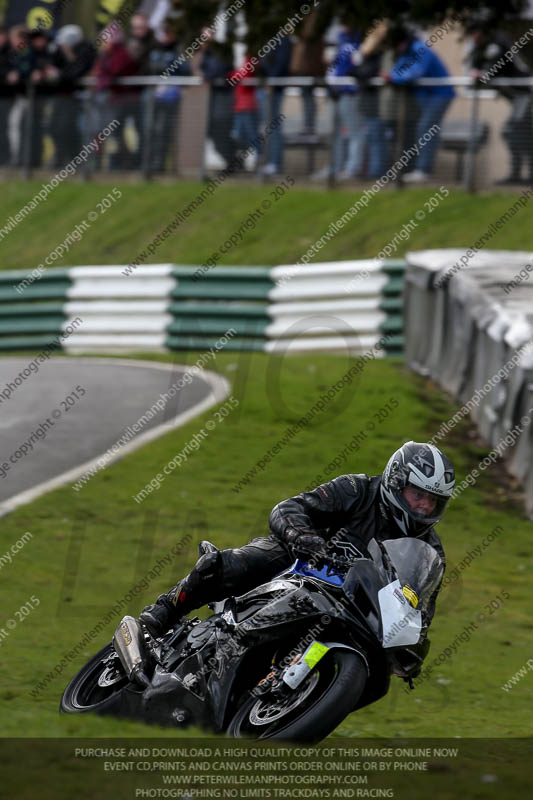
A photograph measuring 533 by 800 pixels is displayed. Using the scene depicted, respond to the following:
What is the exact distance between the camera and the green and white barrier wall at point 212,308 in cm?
1666

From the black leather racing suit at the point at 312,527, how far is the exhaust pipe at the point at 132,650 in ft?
0.91

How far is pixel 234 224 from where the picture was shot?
21672 mm

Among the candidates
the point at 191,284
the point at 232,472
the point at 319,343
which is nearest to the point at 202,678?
the point at 232,472

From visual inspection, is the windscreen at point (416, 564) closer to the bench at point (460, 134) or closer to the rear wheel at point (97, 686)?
the rear wheel at point (97, 686)

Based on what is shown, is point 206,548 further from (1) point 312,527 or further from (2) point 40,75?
(2) point 40,75

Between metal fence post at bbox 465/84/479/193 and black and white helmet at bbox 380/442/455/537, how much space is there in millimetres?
13107

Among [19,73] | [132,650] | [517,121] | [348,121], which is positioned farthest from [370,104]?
[132,650]

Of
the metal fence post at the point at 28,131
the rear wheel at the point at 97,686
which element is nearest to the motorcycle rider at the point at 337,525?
the rear wheel at the point at 97,686

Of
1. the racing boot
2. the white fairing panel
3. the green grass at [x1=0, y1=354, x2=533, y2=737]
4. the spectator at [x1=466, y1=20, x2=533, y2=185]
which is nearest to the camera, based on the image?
the white fairing panel

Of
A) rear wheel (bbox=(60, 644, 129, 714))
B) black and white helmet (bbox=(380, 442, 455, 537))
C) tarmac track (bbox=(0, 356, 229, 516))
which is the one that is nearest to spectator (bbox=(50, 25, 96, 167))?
tarmac track (bbox=(0, 356, 229, 516))

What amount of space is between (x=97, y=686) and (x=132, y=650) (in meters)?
0.33

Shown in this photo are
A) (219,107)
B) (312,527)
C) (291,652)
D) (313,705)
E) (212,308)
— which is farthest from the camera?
(219,107)

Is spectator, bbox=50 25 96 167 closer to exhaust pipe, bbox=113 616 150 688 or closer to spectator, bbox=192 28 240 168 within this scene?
spectator, bbox=192 28 240 168

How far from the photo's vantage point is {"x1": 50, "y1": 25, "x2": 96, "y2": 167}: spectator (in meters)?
22.2
